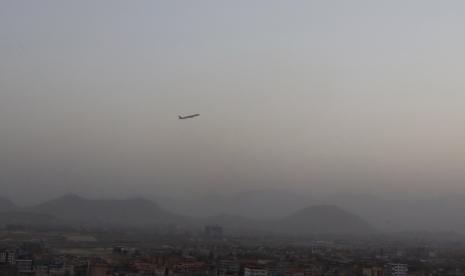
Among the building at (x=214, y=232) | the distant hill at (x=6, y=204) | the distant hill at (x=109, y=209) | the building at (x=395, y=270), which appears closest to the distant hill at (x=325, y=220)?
the distant hill at (x=109, y=209)

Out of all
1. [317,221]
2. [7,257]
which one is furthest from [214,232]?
[317,221]

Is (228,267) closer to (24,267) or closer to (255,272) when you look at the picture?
(255,272)

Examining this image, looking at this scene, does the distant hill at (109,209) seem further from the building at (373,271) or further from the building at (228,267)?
the building at (373,271)

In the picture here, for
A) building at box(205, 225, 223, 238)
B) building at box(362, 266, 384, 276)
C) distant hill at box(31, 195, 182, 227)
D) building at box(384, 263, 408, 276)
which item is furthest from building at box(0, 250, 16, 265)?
distant hill at box(31, 195, 182, 227)

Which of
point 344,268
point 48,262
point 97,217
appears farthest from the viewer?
point 97,217

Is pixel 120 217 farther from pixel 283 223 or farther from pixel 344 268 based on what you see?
pixel 344 268

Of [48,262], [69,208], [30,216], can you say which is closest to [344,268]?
[48,262]

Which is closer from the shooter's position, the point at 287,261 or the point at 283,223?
the point at 287,261

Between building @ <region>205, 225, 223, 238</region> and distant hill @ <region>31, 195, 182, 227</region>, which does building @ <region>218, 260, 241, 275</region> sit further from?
distant hill @ <region>31, 195, 182, 227</region>
